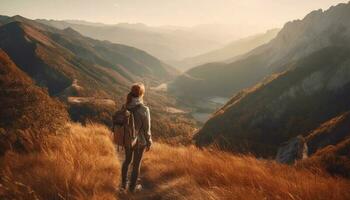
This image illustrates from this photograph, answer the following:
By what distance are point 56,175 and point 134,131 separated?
6.49 feet

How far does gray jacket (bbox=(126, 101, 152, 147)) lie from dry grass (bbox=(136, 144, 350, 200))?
0.98m

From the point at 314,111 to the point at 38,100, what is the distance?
94.7 m

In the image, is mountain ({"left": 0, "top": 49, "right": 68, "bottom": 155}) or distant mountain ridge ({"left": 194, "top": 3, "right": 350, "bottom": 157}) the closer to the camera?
mountain ({"left": 0, "top": 49, "right": 68, "bottom": 155})

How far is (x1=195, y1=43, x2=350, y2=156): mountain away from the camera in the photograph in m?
88.6

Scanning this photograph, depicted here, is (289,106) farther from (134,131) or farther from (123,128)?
(123,128)

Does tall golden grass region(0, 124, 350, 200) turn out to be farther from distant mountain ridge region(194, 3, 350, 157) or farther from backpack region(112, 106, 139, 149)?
distant mountain ridge region(194, 3, 350, 157)

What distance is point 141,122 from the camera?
282 inches

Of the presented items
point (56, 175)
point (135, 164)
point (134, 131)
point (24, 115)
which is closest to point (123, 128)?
point (134, 131)

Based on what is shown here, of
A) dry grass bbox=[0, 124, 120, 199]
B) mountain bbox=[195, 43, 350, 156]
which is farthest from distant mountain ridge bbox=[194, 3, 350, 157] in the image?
dry grass bbox=[0, 124, 120, 199]

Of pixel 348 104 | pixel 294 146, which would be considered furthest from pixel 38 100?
pixel 348 104

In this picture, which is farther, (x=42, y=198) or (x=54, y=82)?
(x=54, y=82)

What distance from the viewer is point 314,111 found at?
310 feet

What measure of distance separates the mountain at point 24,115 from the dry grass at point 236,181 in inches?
100

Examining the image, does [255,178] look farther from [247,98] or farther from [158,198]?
[247,98]
